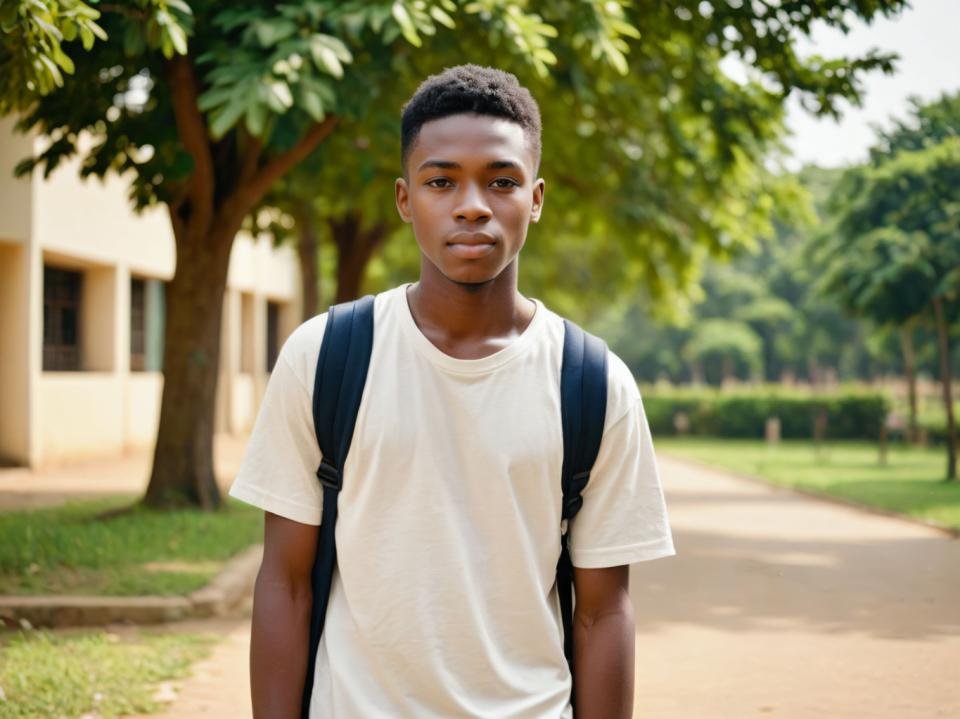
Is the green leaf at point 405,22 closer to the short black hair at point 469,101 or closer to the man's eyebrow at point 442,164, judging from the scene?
the short black hair at point 469,101

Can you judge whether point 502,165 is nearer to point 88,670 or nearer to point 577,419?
point 577,419

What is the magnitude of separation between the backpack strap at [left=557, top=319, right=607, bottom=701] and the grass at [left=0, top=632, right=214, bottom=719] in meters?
→ 3.65

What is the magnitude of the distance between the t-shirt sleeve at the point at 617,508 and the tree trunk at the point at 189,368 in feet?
33.2

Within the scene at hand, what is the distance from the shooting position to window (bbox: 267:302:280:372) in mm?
35219

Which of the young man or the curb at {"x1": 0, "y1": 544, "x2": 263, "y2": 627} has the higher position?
the young man

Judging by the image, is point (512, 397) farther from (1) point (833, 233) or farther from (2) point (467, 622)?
(1) point (833, 233)

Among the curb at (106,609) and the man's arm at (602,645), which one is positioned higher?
the man's arm at (602,645)

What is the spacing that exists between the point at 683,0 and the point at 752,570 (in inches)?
179

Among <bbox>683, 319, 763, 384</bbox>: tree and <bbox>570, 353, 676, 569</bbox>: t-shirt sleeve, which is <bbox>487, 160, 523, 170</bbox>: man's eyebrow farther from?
<bbox>683, 319, 763, 384</bbox>: tree

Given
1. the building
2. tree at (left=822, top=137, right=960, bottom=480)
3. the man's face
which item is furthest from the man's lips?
the building

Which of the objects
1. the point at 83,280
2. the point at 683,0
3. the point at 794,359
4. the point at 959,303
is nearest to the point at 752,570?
the point at 683,0

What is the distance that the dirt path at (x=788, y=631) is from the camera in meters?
6.02

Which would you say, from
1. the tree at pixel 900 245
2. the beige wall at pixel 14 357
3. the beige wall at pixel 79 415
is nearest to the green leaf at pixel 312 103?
the tree at pixel 900 245

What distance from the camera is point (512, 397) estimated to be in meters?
2.25
